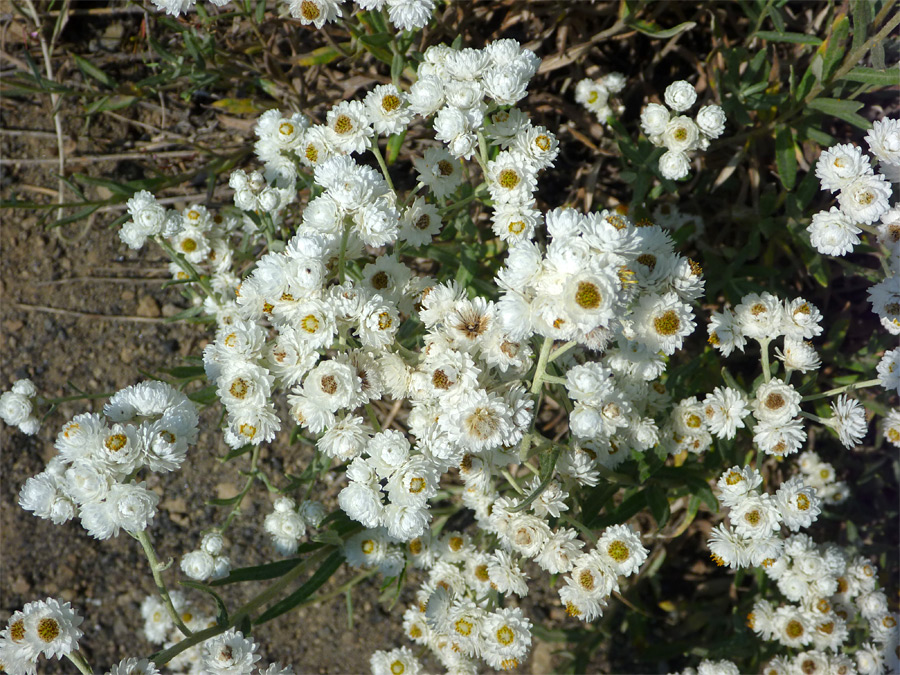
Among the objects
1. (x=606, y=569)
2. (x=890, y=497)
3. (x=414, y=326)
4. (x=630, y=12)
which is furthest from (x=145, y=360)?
(x=890, y=497)

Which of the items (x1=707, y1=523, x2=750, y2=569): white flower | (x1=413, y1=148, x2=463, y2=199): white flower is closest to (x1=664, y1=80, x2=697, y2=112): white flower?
(x1=413, y1=148, x2=463, y2=199): white flower

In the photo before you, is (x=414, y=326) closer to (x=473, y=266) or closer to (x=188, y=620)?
(x=473, y=266)

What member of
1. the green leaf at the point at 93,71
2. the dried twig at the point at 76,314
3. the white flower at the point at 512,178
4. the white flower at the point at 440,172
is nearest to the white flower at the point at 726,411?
the white flower at the point at 512,178

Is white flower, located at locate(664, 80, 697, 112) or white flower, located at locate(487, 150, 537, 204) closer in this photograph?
white flower, located at locate(487, 150, 537, 204)

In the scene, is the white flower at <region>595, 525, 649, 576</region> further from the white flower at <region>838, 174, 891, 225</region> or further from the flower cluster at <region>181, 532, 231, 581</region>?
the flower cluster at <region>181, 532, 231, 581</region>

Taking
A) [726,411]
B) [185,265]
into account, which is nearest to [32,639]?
[185,265]

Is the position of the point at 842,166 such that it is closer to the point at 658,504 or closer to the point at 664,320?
the point at 664,320
